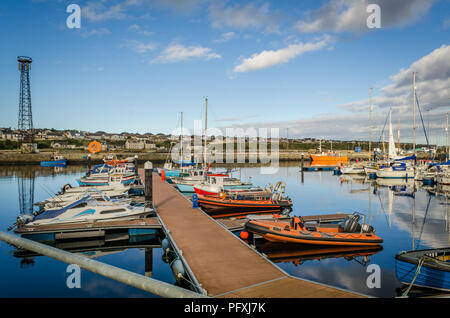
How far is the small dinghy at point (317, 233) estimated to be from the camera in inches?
533

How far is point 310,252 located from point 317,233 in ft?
3.19

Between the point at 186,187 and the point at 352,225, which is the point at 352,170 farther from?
the point at 352,225

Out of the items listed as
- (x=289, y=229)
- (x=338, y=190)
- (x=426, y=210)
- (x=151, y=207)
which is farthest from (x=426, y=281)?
(x=338, y=190)

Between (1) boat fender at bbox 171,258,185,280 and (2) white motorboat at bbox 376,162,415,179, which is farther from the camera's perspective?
(2) white motorboat at bbox 376,162,415,179

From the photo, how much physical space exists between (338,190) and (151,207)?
2658cm

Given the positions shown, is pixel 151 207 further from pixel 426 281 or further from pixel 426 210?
pixel 426 210

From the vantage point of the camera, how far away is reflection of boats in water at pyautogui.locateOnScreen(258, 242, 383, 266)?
43.7 ft

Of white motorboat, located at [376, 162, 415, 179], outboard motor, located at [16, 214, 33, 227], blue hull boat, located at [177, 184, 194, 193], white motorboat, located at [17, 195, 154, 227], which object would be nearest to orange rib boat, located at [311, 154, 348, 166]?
white motorboat, located at [376, 162, 415, 179]

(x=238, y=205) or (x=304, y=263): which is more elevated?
(x=238, y=205)

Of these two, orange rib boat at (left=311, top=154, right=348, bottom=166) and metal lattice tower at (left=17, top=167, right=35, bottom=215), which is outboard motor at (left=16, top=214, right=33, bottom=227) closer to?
metal lattice tower at (left=17, top=167, right=35, bottom=215)

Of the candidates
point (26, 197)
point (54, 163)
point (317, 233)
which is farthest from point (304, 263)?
point (54, 163)

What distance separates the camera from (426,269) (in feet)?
29.6

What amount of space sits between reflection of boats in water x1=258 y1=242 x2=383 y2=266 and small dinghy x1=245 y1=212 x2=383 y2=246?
42 centimetres
